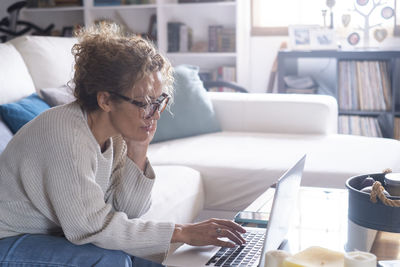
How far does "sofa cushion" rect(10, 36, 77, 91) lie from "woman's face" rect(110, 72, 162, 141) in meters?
1.08

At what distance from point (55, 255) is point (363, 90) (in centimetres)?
293

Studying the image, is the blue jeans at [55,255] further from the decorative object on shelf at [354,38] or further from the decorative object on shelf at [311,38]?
the decorative object on shelf at [354,38]

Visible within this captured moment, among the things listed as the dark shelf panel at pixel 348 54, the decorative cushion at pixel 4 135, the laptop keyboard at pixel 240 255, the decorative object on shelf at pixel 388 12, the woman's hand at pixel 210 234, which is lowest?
the laptop keyboard at pixel 240 255

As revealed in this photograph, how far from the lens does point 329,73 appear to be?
Answer: 4.20 meters

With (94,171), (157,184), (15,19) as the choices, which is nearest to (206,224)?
(94,171)

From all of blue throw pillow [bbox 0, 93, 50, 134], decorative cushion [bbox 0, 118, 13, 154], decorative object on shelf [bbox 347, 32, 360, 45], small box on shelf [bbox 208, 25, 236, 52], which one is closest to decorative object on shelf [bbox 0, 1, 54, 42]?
small box on shelf [bbox 208, 25, 236, 52]

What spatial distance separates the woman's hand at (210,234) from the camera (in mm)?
1324

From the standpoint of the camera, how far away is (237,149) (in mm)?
2611

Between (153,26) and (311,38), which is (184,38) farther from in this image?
(311,38)

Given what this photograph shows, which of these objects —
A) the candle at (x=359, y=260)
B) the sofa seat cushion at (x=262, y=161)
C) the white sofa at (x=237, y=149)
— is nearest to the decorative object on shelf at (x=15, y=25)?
the white sofa at (x=237, y=149)

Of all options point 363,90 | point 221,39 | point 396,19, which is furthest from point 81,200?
point 396,19

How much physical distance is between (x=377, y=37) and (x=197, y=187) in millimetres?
2131

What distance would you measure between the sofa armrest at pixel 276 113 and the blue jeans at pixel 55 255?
1787mm

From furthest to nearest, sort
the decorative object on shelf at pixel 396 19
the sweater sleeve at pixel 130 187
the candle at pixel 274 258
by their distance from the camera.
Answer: the decorative object on shelf at pixel 396 19, the sweater sleeve at pixel 130 187, the candle at pixel 274 258
